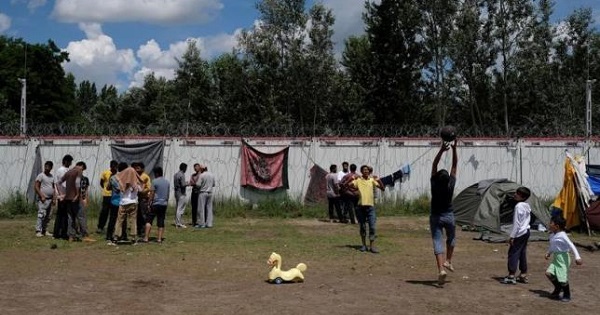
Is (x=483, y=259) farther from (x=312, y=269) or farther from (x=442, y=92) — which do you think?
(x=442, y=92)

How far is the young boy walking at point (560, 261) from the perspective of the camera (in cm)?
803

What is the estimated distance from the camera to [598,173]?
16438mm

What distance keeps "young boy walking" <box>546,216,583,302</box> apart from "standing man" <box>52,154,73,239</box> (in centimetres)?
919

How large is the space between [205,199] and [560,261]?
30.1ft

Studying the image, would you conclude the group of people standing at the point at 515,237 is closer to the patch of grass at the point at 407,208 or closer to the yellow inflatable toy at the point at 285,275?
the yellow inflatable toy at the point at 285,275

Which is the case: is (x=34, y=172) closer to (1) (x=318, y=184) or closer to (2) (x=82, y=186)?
(2) (x=82, y=186)

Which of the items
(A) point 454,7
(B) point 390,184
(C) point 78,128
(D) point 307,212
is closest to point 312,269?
(D) point 307,212

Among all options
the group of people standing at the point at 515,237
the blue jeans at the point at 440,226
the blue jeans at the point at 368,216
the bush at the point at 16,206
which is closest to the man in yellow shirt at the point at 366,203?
the blue jeans at the point at 368,216

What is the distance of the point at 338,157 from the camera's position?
19.0m

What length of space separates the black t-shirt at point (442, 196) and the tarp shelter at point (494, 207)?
6.58 metres

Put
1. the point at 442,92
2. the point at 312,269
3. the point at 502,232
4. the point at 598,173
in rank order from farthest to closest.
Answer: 1. the point at 442,92
2. the point at 598,173
3. the point at 502,232
4. the point at 312,269

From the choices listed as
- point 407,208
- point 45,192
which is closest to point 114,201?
point 45,192

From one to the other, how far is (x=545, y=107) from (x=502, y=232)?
19.0 meters

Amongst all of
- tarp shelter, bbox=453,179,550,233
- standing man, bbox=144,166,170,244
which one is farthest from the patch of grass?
standing man, bbox=144,166,170,244
